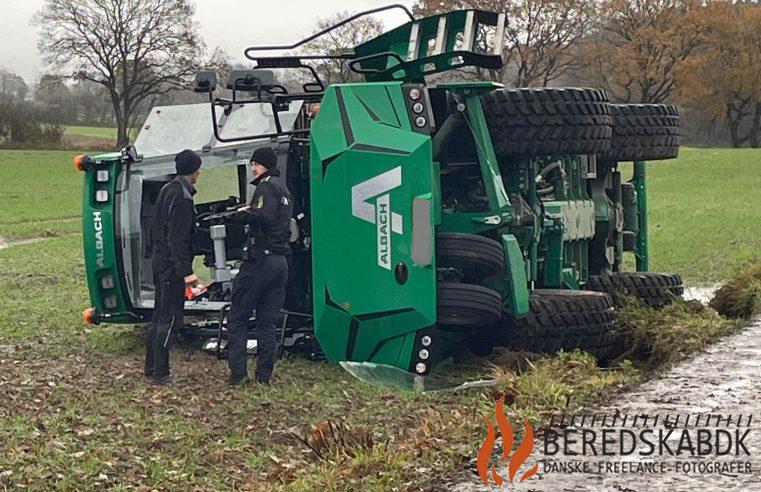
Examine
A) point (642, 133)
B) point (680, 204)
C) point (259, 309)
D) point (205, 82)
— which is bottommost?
point (680, 204)

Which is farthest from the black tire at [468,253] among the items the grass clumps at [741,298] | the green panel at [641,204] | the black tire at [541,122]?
the green panel at [641,204]

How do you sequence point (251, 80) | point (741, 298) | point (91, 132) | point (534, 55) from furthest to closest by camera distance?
point (91, 132) < point (534, 55) < point (741, 298) < point (251, 80)

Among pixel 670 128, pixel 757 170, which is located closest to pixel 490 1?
pixel 757 170

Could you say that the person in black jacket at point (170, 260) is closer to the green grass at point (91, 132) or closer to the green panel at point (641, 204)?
the green panel at point (641, 204)

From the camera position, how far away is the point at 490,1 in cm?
5031

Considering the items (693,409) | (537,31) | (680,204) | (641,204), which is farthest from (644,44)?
(693,409)

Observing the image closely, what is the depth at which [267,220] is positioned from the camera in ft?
27.0

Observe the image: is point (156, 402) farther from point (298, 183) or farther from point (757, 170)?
point (757, 170)

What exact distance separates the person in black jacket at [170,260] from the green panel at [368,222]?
2.81 ft

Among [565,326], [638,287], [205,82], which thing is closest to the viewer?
[565,326]

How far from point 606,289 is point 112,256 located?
4.01 metres

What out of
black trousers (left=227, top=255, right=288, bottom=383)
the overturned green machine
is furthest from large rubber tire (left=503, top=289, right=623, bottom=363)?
black trousers (left=227, top=255, right=288, bottom=383)

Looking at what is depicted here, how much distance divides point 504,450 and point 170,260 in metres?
3.82

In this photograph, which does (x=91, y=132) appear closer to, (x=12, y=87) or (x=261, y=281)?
(x=12, y=87)
